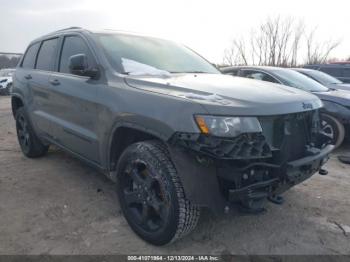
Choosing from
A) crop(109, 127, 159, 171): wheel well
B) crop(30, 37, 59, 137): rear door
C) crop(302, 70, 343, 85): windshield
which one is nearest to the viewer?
crop(109, 127, 159, 171): wheel well

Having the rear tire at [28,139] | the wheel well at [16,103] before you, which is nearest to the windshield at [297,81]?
the rear tire at [28,139]

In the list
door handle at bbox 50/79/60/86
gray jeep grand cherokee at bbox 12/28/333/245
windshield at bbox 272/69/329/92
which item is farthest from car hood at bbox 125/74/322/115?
windshield at bbox 272/69/329/92

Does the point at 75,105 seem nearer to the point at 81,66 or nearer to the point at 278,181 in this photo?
the point at 81,66

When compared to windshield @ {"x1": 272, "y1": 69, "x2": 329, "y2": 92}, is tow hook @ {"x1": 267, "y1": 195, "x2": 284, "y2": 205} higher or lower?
lower

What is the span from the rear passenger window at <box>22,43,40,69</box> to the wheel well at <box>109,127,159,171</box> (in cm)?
269

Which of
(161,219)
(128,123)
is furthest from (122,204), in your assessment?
(128,123)

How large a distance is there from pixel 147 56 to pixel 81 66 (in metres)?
0.71

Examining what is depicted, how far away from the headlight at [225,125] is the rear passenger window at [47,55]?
9.38ft

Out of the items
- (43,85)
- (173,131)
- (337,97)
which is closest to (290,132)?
(173,131)

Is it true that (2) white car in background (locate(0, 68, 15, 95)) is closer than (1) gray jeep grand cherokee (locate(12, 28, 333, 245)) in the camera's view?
No

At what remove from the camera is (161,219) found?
2871 mm

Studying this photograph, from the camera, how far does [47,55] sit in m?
4.83

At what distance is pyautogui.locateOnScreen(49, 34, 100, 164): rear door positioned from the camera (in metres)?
3.56

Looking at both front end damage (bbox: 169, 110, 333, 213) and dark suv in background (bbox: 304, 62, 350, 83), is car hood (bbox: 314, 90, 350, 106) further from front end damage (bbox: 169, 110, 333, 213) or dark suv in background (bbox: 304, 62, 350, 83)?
dark suv in background (bbox: 304, 62, 350, 83)
